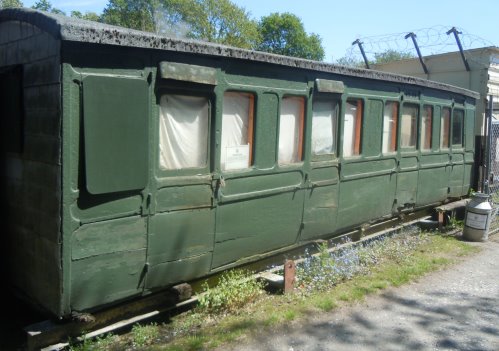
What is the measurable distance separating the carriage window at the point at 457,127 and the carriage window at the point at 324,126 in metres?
4.27

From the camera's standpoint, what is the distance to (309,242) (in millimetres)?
6281

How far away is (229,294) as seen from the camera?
4.83 meters

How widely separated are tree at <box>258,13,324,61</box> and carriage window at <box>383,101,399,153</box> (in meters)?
40.7

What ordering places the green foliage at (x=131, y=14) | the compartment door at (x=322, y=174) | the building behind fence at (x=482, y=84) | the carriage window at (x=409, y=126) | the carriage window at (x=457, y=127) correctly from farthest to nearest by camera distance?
the green foliage at (x=131, y=14) < the building behind fence at (x=482, y=84) < the carriage window at (x=457, y=127) < the carriage window at (x=409, y=126) < the compartment door at (x=322, y=174)

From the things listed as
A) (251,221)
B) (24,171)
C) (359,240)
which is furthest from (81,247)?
(359,240)

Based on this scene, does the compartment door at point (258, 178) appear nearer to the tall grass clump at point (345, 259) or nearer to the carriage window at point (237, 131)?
the carriage window at point (237, 131)

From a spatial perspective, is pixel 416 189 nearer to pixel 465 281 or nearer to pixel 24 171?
pixel 465 281

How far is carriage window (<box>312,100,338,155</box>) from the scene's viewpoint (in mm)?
6173

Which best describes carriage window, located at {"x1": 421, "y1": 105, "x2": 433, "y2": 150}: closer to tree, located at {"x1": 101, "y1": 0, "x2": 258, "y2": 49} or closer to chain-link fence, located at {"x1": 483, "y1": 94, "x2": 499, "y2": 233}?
chain-link fence, located at {"x1": 483, "y1": 94, "x2": 499, "y2": 233}

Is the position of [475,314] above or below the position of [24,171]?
below

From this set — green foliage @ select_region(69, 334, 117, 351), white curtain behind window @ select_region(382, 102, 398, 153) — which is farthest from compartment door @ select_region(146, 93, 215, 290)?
white curtain behind window @ select_region(382, 102, 398, 153)

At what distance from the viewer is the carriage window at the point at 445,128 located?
9.29 meters

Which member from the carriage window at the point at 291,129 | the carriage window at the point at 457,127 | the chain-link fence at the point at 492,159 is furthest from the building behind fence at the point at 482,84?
the carriage window at the point at 291,129

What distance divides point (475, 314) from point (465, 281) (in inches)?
46.8
